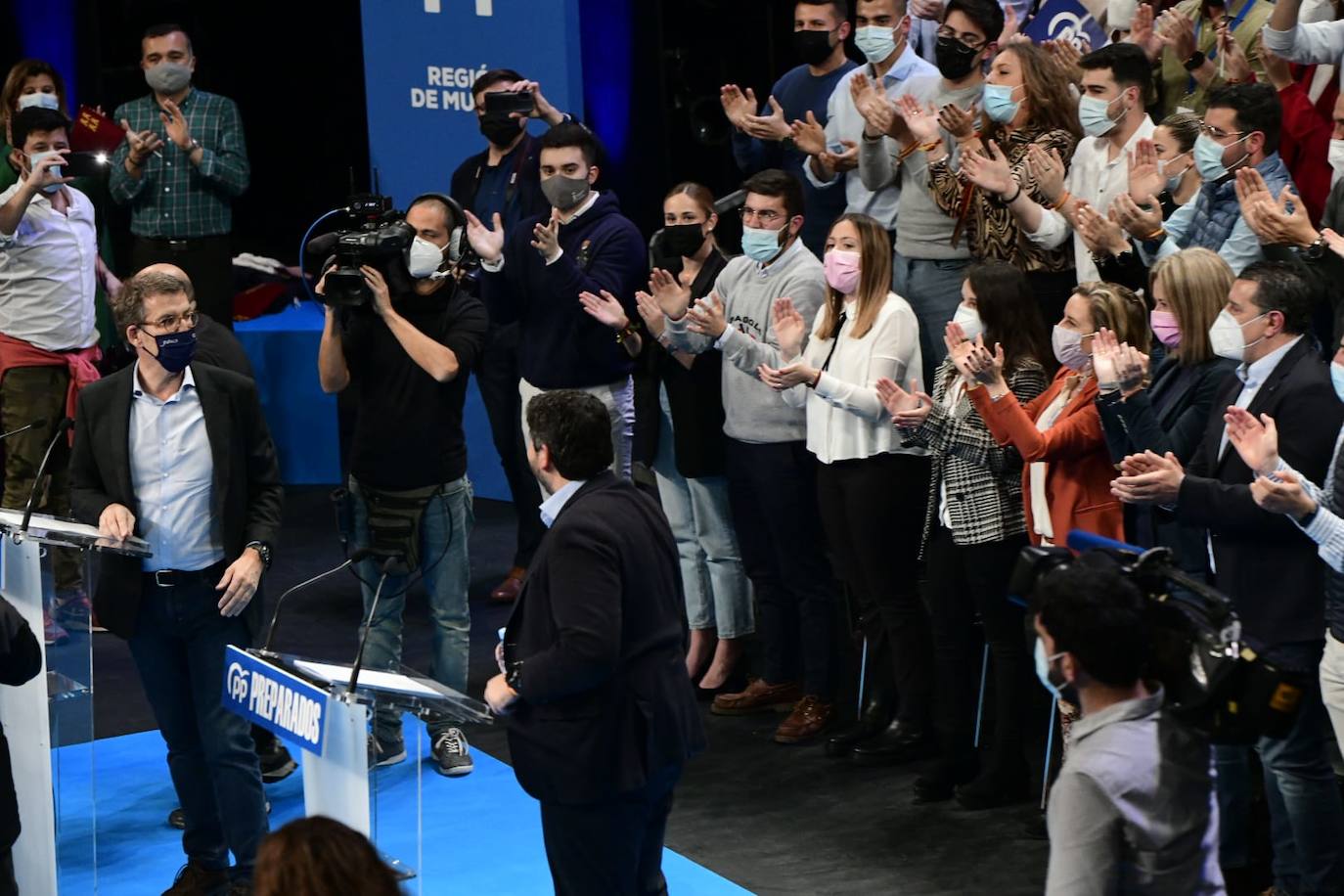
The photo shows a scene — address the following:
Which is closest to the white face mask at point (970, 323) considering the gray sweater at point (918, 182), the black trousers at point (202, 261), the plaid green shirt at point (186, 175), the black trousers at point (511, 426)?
the gray sweater at point (918, 182)

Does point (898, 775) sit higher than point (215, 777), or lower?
lower

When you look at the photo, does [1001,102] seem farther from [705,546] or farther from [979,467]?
[705,546]

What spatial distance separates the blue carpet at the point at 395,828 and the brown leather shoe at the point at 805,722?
3.12ft

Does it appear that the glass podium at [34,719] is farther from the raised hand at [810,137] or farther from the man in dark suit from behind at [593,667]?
the raised hand at [810,137]

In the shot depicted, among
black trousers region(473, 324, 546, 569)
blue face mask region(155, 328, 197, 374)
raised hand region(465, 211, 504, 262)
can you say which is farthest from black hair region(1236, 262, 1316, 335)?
black trousers region(473, 324, 546, 569)

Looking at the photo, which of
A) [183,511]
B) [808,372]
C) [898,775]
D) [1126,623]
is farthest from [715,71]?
[1126,623]

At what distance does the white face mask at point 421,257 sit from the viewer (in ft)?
Answer: 19.9

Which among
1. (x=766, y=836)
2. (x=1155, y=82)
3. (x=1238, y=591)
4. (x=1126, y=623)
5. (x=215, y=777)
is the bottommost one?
(x=766, y=836)

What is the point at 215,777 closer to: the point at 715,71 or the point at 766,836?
the point at 766,836

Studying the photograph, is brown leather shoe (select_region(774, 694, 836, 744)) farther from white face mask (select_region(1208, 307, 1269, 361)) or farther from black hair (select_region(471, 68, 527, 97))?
black hair (select_region(471, 68, 527, 97))

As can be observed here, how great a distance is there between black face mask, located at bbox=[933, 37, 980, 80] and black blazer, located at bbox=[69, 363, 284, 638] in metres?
2.78

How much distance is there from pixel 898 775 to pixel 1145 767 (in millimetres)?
3255

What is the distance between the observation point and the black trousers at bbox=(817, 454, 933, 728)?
6098mm

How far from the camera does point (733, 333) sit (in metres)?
6.37
